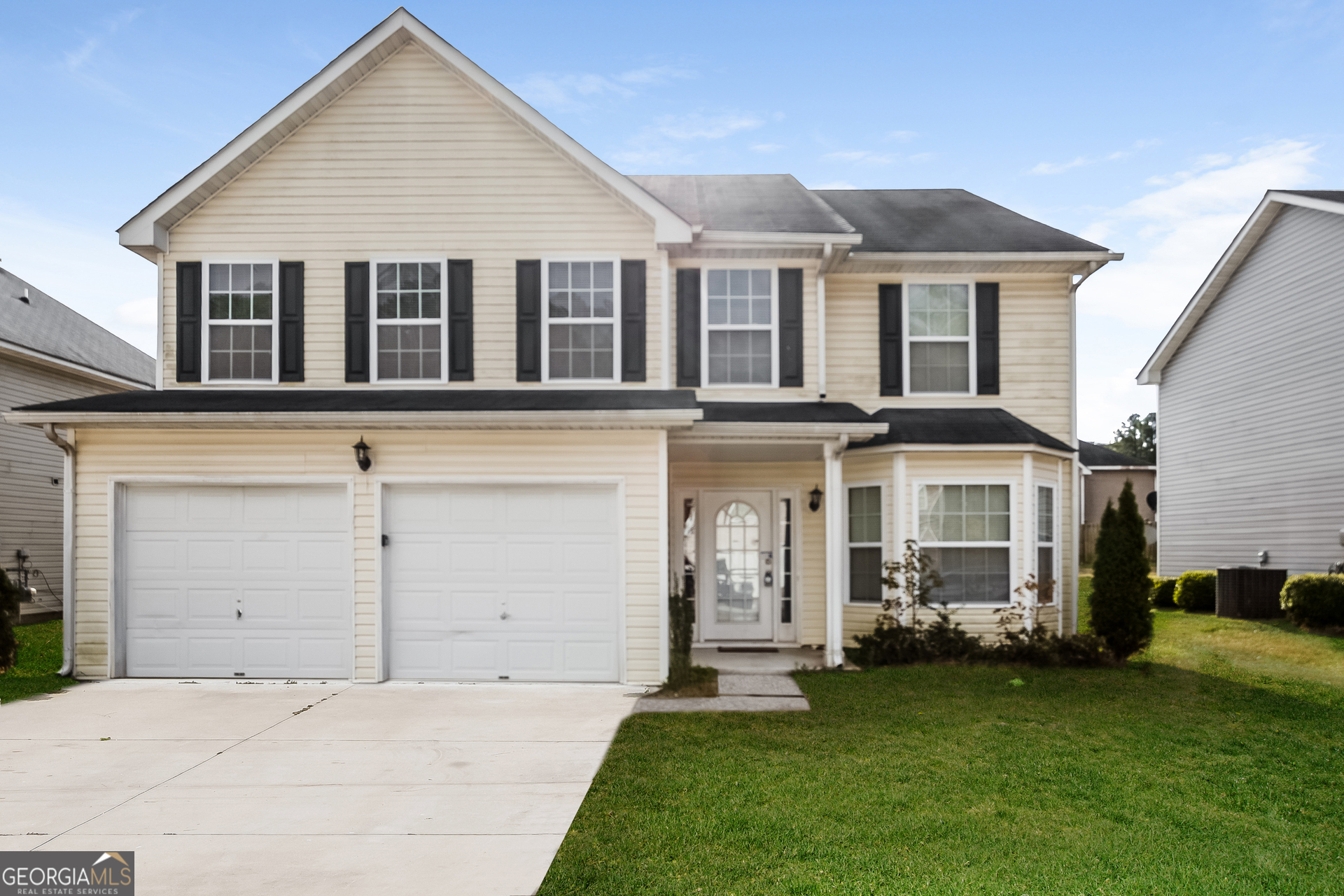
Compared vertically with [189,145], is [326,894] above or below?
below

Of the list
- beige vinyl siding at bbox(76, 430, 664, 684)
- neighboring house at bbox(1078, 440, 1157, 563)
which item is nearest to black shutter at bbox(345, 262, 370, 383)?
beige vinyl siding at bbox(76, 430, 664, 684)

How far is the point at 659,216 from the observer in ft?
34.2

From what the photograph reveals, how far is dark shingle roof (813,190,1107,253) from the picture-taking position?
1187 cm

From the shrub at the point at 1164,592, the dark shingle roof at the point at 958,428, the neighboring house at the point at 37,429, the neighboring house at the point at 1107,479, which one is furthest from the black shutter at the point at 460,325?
the neighboring house at the point at 1107,479

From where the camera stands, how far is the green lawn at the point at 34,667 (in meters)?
9.06

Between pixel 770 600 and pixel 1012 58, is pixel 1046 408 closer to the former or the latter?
pixel 770 600

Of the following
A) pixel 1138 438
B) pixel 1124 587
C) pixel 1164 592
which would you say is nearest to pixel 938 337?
pixel 1124 587

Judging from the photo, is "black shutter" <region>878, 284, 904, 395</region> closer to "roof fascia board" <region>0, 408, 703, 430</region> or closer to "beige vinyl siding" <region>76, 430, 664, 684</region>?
"roof fascia board" <region>0, 408, 703, 430</region>

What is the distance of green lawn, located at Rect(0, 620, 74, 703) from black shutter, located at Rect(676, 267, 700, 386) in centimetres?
810

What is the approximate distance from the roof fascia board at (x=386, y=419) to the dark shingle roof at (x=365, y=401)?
0.06 m

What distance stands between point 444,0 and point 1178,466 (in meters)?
18.3

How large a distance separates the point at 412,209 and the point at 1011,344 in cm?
846

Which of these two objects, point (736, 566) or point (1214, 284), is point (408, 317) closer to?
point (736, 566)

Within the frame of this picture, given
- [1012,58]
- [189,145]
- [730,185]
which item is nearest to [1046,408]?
[730,185]
